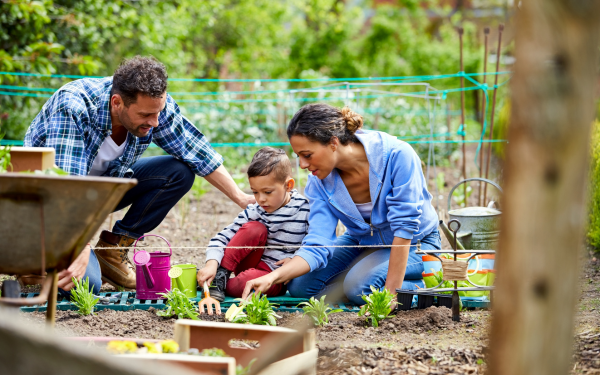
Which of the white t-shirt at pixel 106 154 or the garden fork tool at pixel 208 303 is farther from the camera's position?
the white t-shirt at pixel 106 154

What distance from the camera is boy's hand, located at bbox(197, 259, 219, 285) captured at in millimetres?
3301

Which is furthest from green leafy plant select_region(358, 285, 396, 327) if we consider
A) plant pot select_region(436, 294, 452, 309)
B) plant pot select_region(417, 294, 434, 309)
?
plant pot select_region(436, 294, 452, 309)

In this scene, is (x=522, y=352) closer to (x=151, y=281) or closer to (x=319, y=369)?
(x=319, y=369)

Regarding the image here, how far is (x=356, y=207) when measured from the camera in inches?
137

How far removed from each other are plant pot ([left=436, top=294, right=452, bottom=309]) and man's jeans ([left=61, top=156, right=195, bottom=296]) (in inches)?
70.8

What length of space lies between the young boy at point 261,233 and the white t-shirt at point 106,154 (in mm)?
796

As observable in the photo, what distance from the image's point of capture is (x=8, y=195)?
1.74 meters

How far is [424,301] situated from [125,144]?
6.57 ft

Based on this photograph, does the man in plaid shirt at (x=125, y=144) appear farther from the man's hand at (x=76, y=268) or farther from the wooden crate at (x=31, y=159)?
the wooden crate at (x=31, y=159)

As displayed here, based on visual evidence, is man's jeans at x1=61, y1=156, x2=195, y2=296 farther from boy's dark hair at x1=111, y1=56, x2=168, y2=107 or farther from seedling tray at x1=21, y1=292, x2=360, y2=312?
boy's dark hair at x1=111, y1=56, x2=168, y2=107

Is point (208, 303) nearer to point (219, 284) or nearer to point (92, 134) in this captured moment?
point (219, 284)

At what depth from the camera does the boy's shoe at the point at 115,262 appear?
368cm

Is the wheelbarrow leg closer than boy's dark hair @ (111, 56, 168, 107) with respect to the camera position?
Yes

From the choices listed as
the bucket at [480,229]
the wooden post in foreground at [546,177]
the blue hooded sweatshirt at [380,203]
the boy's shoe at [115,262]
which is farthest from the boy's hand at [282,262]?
the wooden post in foreground at [546,177]
